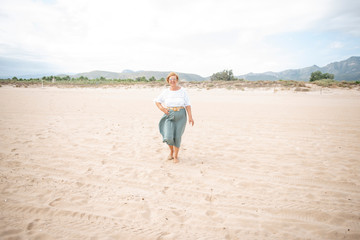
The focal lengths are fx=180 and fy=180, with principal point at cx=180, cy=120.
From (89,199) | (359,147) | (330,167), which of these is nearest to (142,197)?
(89,199)

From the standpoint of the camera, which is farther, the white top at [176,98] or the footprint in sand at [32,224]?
the white top at [176,98]

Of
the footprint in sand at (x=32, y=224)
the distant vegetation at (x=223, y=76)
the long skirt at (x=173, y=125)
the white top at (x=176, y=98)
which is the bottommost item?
the footprint in sand at (x=32, y=224)

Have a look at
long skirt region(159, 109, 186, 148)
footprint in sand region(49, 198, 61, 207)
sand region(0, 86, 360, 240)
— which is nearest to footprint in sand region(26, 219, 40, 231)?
sand region(0, 86, 360, 240)

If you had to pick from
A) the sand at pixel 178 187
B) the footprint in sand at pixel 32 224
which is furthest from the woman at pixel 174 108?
the footprint in sand at pixel 32 224

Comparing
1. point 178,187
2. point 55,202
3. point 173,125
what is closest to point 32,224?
point 55,202

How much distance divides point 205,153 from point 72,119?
258 inches

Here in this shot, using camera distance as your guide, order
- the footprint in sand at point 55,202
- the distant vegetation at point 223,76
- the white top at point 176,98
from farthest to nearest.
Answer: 1. the distant vegetation at point 223,76
2. the white top at point 176,98
3. the footprint in sand at point 55,202

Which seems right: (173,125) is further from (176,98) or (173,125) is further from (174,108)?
(176,98)

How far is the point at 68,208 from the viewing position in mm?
2592

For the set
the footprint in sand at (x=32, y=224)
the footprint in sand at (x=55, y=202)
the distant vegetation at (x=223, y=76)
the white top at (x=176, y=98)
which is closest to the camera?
the footprint in sand at (x=32, y=224)

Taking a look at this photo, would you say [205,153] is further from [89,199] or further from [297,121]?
[297,121]

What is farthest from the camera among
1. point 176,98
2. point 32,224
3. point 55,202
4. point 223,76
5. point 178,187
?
point 223,76

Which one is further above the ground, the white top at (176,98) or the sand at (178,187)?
the white top at (176,98)

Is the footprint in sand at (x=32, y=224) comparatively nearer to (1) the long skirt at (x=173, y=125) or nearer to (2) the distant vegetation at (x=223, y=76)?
(1) the long skirt at (x=173, y=125)
